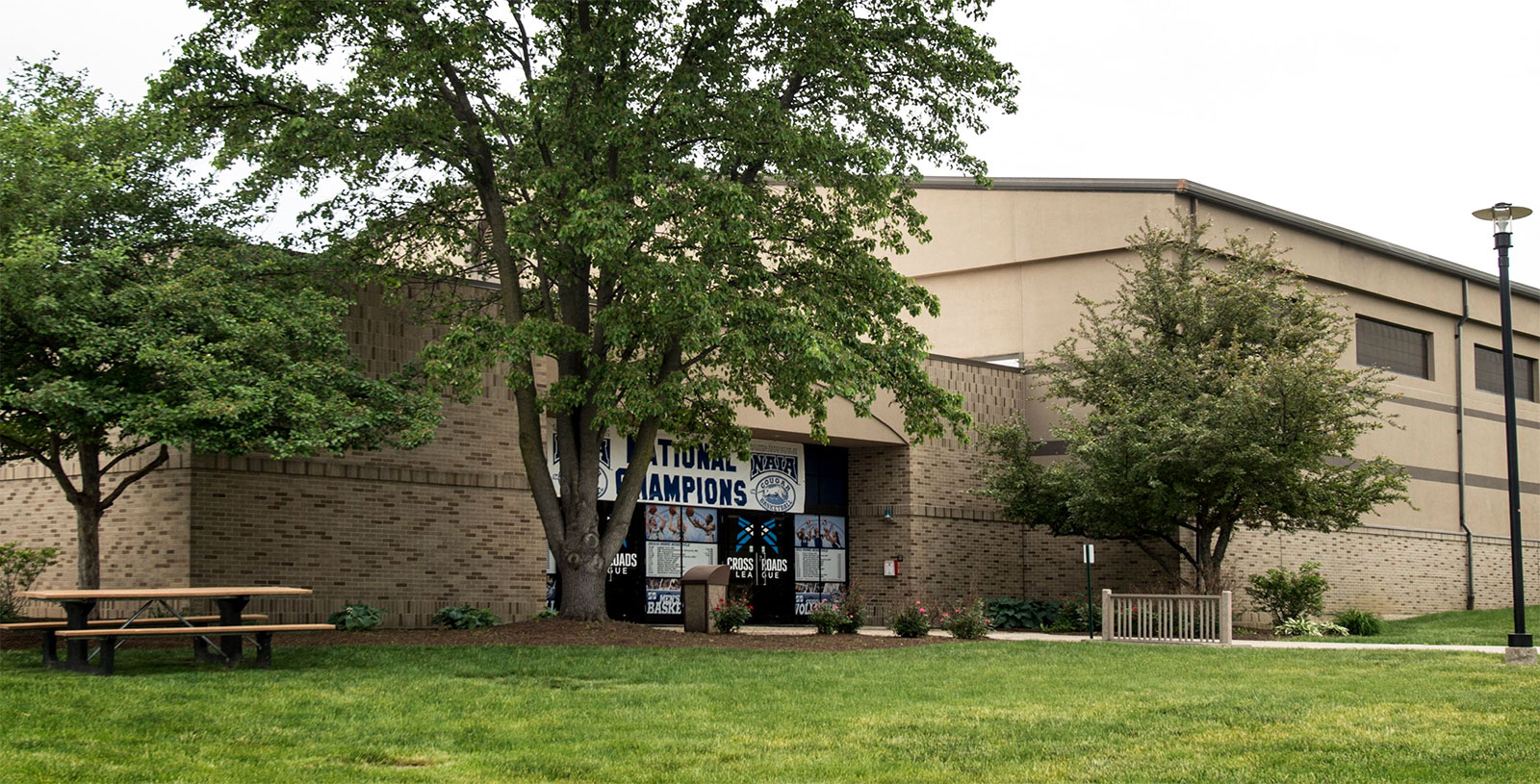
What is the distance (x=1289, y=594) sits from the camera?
28.4 metres

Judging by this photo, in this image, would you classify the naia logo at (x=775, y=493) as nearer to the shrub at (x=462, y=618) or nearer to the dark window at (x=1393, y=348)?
the shrub at (x=462, y=618)

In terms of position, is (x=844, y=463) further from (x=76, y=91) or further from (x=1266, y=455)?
(x=76, y=91)

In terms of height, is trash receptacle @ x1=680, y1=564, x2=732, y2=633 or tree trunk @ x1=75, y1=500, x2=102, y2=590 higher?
tree trunk @ x1=75, y1=500, x2=102, y2=590

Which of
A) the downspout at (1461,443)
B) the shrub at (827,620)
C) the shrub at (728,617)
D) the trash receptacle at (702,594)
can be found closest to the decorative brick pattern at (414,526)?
the trash receptacle at (702,594)

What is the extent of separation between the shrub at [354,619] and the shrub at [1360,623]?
60.4ft

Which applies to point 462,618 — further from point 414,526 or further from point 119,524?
point 119,524

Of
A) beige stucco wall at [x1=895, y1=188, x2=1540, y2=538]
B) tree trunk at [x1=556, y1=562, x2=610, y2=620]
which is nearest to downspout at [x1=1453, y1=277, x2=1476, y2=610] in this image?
beige stucco wall at [x1=895, y1=188, x2=1540, y2=538]

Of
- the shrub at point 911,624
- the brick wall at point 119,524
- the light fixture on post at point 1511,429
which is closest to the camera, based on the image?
the light fixture on post at point 1511,429

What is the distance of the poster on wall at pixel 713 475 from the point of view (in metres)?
27.0

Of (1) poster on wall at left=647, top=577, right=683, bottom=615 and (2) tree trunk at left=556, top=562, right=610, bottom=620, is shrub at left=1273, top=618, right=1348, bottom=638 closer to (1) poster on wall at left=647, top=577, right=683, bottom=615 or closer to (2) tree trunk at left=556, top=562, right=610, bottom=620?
(1) poster on wall at left=647, top=577, right=683, bottom=615

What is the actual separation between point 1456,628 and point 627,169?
1983 cm

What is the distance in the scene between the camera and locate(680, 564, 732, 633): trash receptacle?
2289 cm

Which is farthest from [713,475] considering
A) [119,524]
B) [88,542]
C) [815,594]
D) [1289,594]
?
[88,542]

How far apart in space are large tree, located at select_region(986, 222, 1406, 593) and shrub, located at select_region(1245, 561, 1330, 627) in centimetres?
118
